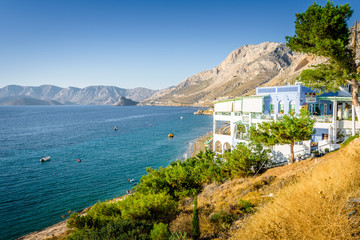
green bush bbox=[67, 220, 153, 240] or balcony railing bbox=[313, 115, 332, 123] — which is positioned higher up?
balcony railing bbox=[313, 115, 332, 123]

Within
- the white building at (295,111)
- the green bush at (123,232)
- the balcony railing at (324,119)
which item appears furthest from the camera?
the balcony railing at (324,119)

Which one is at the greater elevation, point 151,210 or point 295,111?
point 295,111

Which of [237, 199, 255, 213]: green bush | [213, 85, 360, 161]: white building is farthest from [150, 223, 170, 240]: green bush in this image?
[213, 85, 360, 161]: white building

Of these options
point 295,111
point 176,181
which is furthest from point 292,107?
point 176,181

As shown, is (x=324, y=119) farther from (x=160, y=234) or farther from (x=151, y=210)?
(x=160, y=234)

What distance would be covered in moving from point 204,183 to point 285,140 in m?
6.71

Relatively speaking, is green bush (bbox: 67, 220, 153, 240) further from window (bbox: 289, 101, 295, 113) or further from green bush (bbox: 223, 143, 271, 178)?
window (bbox: 289, 101, 295, 113)

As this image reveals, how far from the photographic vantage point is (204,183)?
54.4ft

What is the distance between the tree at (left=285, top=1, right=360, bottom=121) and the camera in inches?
478

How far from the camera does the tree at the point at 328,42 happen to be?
39.9 ft

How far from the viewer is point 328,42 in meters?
11.7

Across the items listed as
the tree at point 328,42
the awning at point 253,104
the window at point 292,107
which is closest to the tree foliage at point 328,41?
the tree at point 328,42

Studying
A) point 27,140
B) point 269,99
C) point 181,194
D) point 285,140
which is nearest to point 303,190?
point 181,194

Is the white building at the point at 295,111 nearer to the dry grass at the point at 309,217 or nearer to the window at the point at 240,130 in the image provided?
the window at the point at 240,130
